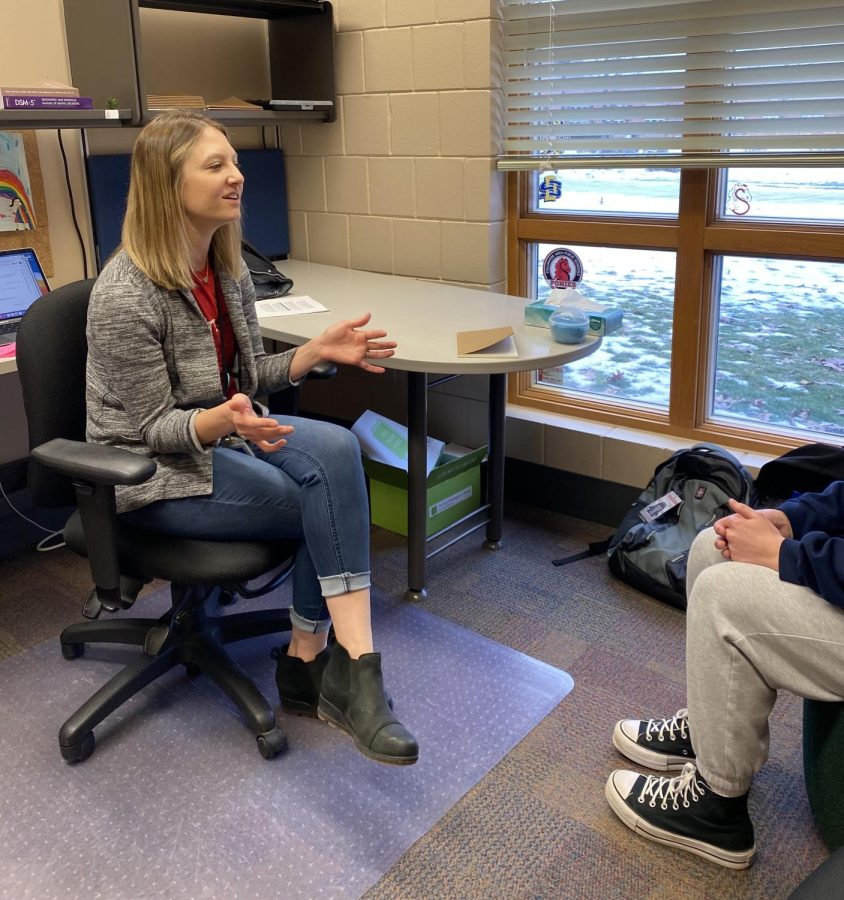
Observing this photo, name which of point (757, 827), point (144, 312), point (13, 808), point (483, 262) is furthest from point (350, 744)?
point (483, 262)

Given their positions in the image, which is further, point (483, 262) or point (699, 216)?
point (483, 262)

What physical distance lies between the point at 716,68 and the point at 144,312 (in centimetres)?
165

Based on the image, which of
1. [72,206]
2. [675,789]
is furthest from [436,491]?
[72,206]

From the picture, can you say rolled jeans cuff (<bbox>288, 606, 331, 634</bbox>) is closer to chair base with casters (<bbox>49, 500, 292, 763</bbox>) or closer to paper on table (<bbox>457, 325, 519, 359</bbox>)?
chair base with casters (<bbox>49, 500, 292, 763</bbox>)

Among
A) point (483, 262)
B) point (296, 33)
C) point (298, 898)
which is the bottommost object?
point (298, 898)

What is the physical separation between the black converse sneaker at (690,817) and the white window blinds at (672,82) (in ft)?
5.15

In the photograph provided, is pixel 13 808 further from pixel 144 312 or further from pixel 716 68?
pixel 716 68

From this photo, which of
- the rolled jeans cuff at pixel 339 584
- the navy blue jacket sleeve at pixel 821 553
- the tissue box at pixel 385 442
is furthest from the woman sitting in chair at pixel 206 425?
the tissue box at pixel 385 442

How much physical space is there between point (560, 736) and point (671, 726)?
0.77 ft

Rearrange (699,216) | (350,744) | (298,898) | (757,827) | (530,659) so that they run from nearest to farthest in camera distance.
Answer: (298,898)
(757,827)
(350,744)
(530,659)
(699,216)

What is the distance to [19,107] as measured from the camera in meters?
2.21

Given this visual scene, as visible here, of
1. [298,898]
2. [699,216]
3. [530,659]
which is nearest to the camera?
[298,898]

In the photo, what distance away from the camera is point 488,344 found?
6.65 feet

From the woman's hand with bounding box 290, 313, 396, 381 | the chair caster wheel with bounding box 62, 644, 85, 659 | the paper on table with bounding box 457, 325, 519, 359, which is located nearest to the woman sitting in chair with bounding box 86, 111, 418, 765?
the woman's hand with bounding box 290, 313, 396, 381
